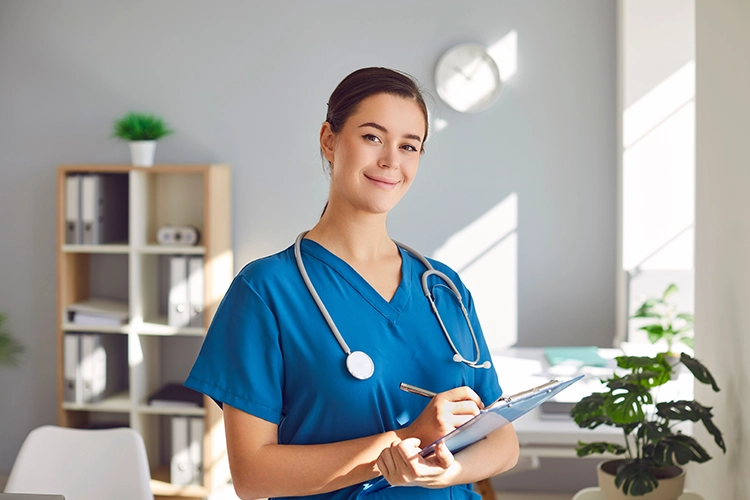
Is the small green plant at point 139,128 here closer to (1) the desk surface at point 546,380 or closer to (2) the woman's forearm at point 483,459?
(1) the desk surface at point 546,380

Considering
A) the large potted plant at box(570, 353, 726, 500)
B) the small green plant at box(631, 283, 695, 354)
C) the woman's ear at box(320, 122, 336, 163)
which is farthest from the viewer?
the small green plant at box(631, 283, 695, 354)

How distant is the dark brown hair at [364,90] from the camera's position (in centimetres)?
122

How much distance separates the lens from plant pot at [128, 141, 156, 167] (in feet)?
11.3

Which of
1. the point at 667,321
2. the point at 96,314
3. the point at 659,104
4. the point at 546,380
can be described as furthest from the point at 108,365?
the point at 659,104

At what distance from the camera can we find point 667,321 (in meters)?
3.09

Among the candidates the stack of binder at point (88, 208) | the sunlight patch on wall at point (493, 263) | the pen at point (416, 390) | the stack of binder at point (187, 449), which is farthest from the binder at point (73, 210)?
the pen at point (416, 390)

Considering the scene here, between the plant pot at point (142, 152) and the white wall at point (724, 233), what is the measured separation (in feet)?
7.39

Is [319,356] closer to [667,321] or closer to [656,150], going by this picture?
[667,321]

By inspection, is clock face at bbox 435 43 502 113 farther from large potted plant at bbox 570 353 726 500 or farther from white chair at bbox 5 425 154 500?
white chair at bbox 5 425 154 500

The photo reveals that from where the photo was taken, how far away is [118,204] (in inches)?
145

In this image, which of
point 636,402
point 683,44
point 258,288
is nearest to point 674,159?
point 683,44

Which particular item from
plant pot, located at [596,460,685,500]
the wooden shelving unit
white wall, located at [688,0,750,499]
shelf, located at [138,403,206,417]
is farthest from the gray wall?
plant pot, located at [596,460,685,500]

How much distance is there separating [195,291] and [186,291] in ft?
0.13

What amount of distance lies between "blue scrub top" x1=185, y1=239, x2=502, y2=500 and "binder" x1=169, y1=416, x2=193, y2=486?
243 cm
